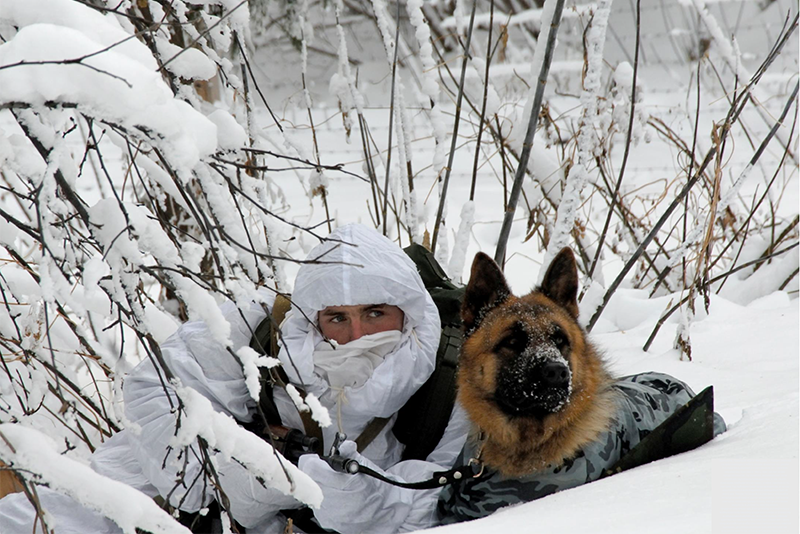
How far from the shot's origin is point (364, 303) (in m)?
2.55

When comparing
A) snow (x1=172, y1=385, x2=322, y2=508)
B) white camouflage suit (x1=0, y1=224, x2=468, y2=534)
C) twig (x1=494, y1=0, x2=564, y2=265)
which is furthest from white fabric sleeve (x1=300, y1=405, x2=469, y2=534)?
twig (x1=494, y1=0, x2=564, y2=265)

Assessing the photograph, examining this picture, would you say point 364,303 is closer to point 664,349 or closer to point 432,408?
point 432,408

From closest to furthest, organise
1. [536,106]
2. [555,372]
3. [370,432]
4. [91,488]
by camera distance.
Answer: [91,488] → [555,372] → [370,432] → [536,106]

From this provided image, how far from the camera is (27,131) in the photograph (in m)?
1.20

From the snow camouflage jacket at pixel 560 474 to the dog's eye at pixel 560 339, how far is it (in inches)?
10.8

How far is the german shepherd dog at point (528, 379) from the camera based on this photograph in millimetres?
2305

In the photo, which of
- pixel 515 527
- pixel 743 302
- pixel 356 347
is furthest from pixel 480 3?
pixel 515 527

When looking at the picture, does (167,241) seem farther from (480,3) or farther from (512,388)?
(480,3)

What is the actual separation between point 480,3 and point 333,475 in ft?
38.1

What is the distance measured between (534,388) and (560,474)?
278 mm

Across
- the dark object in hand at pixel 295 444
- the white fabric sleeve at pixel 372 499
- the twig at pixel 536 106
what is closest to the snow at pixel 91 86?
the white fabric sleeve at pixel 372 499

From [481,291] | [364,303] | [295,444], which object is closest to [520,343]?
[481,291]

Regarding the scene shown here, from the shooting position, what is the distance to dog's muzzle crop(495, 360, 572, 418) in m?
2.25

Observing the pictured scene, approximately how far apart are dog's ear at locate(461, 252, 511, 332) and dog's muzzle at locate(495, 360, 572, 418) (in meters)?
0.30
